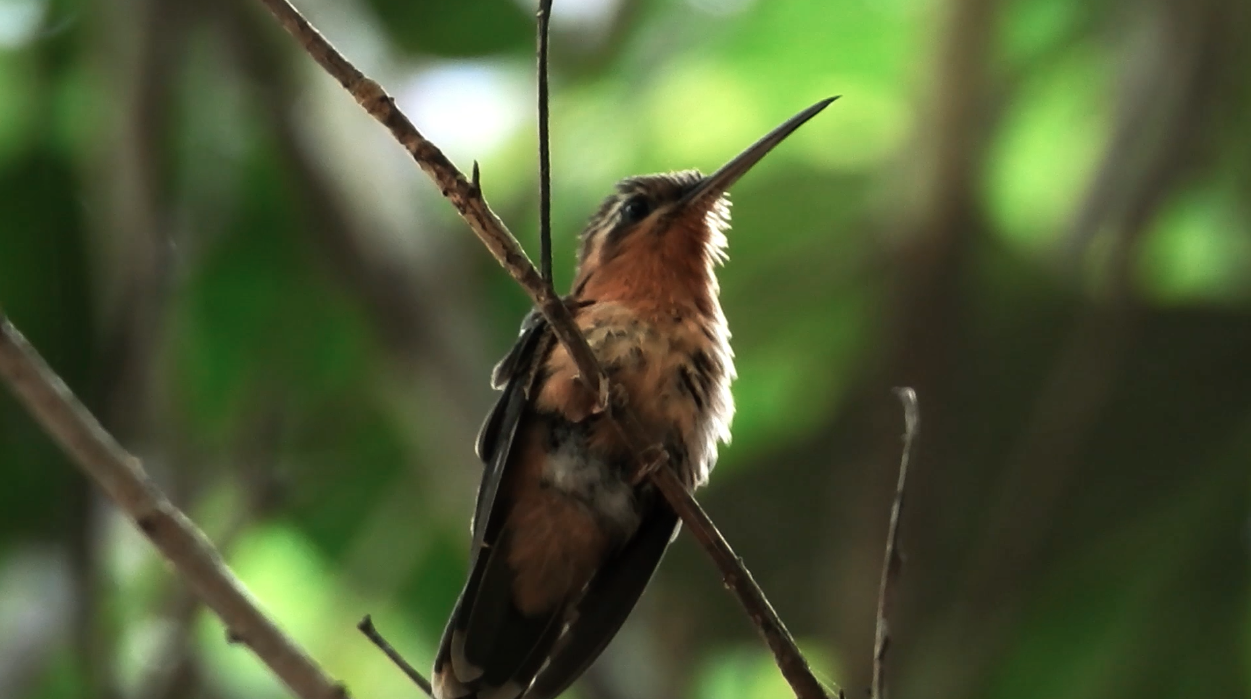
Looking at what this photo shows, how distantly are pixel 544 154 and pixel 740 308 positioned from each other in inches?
115

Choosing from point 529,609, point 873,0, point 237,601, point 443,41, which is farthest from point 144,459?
point 873,0

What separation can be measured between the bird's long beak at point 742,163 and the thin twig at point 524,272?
2.90 ft

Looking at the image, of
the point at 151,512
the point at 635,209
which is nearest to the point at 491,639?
the point at 151,512

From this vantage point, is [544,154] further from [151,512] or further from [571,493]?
[571,493]

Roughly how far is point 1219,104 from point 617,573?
273 cm

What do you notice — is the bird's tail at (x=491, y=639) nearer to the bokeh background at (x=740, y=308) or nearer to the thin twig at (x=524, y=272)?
the thin twig at (x=524, y=272)

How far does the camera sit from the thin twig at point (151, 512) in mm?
1911

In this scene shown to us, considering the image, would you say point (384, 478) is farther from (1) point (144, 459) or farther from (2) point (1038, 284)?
(2) point (1038, 284)

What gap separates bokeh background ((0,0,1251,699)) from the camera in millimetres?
4164

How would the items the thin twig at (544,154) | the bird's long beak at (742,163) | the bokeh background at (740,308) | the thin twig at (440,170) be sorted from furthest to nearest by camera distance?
1. the bokeh background at (740,308)
2. the bird's long beak at (742,163)
3. the thin twig at (544,154)
4. the thin twig at (440,170)

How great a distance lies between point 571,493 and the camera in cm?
294

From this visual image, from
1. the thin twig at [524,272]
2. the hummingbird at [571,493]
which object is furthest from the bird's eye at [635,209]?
the thin twig at [524,272]

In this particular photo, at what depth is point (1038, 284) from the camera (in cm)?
478

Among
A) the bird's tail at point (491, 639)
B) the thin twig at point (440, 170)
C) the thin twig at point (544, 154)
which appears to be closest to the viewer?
the thin twig at point (440, 170)
